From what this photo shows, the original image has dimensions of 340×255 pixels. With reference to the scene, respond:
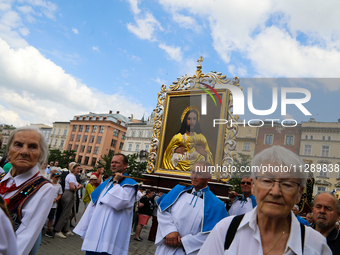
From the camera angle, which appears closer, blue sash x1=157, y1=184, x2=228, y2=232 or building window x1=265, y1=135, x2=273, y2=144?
building window x1=265, y1=135, x2=273, y2=144

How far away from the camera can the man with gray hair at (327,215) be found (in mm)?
2811

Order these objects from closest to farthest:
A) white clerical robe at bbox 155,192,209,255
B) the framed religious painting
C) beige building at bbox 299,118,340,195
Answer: beige building at bbox 299,118,340,195, white clerical robe at bbox 155,192,209,255, the framed religious painting

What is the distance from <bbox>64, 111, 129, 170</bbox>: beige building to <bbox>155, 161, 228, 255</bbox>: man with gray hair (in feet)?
162

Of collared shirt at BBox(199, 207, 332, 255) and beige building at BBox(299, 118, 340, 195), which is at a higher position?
beige building at BBox(299, 118, 340, 195)

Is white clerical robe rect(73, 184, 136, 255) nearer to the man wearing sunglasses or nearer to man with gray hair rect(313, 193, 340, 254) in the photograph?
the man wearing sunglasses

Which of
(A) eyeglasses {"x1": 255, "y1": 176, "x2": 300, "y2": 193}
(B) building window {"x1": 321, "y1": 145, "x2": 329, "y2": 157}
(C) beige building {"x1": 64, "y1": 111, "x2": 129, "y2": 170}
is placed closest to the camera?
(A) eyeglasses {"x1": 255, "y1": 176, "x2": 300, "y2": 193}

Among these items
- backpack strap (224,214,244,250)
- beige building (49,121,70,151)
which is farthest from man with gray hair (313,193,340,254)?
beige building (49,121,70,151)

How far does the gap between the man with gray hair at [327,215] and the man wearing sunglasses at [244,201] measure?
1606 mm

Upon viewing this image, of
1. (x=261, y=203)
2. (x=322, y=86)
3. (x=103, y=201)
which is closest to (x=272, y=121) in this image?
(x=322, y=86)

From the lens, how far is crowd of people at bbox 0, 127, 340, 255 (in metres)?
1.54

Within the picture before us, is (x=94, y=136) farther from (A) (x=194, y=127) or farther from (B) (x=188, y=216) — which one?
(B) (x=188, y=216)

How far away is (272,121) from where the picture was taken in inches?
110

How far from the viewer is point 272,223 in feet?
5.24

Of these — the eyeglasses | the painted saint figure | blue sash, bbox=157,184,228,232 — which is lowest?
blue sash, bbox=157,184,228,232
